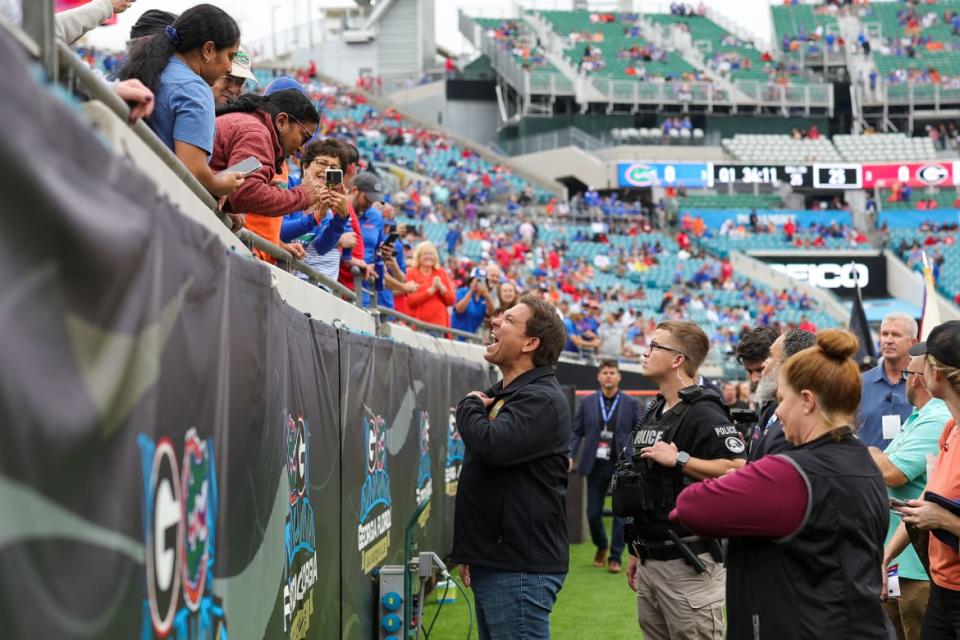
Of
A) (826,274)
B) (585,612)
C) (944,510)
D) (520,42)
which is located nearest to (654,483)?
(944,510)

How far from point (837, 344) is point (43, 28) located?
2.46 m

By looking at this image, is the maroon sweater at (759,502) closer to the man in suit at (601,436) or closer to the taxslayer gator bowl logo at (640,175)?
the man in suit at (601,436)

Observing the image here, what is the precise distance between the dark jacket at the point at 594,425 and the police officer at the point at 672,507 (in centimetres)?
673

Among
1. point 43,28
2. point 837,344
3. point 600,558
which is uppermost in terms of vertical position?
point 43,28

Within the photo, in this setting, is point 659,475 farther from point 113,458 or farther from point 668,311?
point 668,311

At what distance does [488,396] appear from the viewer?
4969 mm

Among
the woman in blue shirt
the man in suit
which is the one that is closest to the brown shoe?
the man in suit

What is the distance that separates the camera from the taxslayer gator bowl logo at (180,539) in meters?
2.19

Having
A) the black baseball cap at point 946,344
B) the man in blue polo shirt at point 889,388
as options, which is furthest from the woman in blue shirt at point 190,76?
the man in blue polo shirt at point 889,388

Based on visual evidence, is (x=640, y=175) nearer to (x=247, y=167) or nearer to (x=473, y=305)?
(x=473, y=305)

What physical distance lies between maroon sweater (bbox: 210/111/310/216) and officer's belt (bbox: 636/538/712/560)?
202 cm

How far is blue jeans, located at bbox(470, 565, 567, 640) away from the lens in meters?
4.64

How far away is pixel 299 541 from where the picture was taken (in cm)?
423

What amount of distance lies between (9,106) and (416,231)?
29.9 metres
